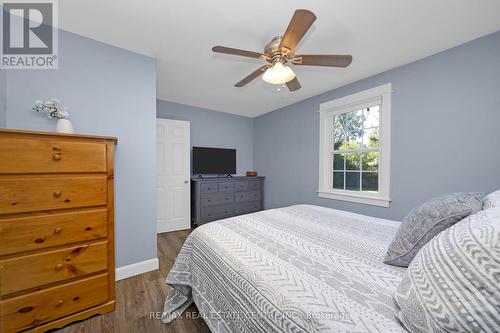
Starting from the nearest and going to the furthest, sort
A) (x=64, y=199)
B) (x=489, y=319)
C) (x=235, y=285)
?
(x=489, y=319) < (x=235, y=285) < (x=64, y=199)

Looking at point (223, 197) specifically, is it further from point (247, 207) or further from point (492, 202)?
point (492, 202)

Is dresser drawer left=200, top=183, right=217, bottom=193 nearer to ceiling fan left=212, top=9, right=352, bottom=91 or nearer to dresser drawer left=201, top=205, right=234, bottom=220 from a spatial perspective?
dresser drawer left=201, top=205, right=234, bottom=220

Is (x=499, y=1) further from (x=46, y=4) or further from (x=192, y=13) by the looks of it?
(x=46, y=4)

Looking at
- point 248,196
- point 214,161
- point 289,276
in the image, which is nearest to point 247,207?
point 248,196

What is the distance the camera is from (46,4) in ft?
4.77

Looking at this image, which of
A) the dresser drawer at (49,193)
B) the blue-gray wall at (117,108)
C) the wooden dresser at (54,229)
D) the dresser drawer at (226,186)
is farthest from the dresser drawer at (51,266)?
the dresser drawer at (226,186)

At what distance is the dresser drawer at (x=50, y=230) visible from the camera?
119 centimetres

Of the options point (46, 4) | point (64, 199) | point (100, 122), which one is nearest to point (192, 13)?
point (46, 4)

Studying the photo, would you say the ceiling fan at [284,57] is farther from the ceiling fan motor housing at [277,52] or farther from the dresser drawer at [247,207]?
the dresser drawer at [247,207]

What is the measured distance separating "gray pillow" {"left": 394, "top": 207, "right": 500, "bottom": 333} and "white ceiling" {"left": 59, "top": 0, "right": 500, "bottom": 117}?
1634mm

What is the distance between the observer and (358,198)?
2697 mm

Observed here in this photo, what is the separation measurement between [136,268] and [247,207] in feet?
8.05

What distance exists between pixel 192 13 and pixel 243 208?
341cm

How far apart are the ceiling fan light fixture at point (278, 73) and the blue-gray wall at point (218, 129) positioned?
260 centimetres
